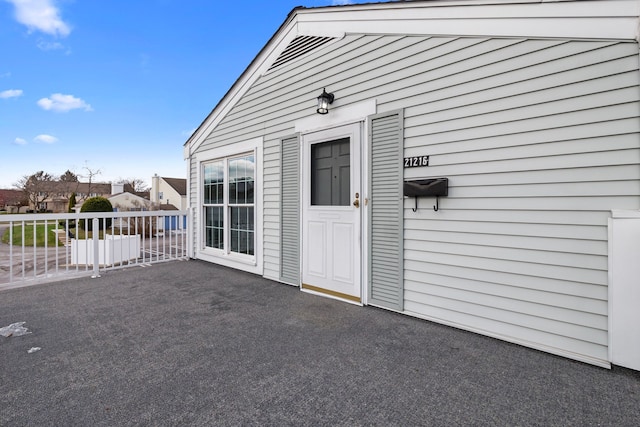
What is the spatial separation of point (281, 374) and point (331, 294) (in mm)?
1715

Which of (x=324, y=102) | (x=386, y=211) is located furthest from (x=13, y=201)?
(x=386, y=211)

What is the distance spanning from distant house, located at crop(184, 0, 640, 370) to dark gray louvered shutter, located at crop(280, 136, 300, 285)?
3 cm

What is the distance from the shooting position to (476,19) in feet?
7.97

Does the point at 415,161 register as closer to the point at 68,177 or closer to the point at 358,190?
the point at 358,190

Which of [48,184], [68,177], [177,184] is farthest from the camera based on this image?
[68,177]

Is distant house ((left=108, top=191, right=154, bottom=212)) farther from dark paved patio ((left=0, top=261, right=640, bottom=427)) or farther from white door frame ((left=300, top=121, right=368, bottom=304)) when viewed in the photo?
white door frame ((left=300, top=121, right=368, bottom=304))

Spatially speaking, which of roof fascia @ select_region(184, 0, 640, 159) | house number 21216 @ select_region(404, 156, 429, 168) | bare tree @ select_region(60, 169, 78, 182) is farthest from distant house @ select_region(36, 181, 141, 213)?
house number 21216 @ select_region(404, 156, 429, 168)

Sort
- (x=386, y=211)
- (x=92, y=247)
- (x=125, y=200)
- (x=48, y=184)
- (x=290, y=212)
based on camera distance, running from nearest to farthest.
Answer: (x=386, y=211) → (x=290, y=212) → (x=92, y=247) → (x=125, y=200) → (x=48, y=184)

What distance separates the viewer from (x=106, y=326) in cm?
259

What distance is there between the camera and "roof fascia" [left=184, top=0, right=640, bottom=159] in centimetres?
192

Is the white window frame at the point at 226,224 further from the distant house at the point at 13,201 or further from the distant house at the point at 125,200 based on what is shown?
the distant house at the point at 13,201

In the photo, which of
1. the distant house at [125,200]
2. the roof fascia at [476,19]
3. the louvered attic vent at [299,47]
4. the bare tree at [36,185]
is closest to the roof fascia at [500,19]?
the roof fascia at [476,19]

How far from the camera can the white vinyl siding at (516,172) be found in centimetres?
193

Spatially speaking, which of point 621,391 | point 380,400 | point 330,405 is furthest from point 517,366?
point 330,405
